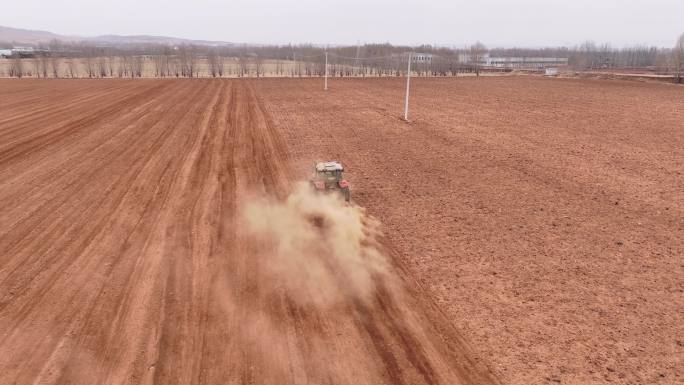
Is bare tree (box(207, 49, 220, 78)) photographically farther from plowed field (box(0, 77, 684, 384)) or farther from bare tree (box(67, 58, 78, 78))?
plowed field (box(0, 77, 684, 384))

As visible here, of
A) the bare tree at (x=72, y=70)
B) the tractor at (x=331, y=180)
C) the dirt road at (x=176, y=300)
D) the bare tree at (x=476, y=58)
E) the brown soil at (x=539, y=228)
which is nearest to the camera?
the dirt road at (x=176, y=300)

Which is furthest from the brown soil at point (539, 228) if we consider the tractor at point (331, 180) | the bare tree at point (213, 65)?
the bare tree at point (213, 65)

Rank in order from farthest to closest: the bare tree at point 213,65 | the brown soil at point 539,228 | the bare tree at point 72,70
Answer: the bare tree at point 213,65 → the bare tree at point 72,70 → the brown soil at point 539,228

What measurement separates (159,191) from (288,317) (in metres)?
9.00

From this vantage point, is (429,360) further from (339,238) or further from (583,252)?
(583,252)

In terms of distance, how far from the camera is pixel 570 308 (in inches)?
368

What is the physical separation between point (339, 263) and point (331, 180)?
3.91m

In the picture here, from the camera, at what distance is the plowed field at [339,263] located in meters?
7.75

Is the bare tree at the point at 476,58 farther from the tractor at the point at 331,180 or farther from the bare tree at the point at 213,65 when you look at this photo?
the tractor at the point at 331,180

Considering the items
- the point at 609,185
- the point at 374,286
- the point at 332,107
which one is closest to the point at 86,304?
the point at 374,286

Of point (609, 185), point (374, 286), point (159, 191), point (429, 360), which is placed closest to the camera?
point (429, 360)

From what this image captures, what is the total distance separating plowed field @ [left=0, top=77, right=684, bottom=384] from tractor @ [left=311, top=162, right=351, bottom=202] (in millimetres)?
509

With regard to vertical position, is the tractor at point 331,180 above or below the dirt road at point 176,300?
above

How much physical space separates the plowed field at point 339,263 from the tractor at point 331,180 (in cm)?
51
